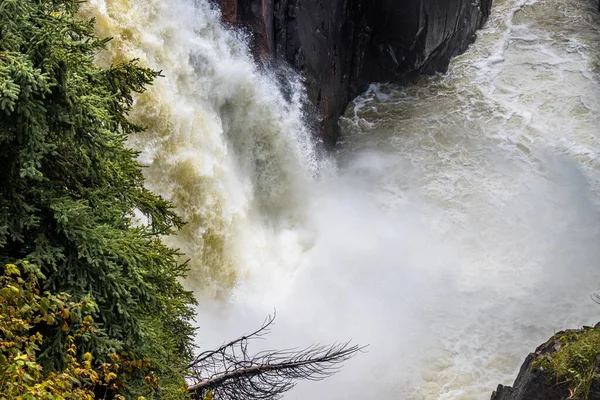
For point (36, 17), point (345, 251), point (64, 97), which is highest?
point (345, 251)

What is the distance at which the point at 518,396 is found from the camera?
8.50 meters

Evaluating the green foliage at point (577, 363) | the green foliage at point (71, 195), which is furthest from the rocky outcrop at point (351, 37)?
the green foliage at point (577, 363)

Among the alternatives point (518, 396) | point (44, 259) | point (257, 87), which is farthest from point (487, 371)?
point (44, 259)

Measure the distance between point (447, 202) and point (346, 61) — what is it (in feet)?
17.3

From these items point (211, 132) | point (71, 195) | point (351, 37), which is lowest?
point (71, 195)

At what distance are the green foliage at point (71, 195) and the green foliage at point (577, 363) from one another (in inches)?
185

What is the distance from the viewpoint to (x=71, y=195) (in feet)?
19.0

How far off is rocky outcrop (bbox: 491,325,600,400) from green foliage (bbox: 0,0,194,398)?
4.68 meters

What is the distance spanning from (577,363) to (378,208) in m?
8.21

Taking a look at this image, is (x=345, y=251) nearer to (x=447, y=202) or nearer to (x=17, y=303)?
(x=447, y=202)

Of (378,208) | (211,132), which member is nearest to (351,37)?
(378,208)

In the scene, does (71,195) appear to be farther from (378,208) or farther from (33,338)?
(378,208)

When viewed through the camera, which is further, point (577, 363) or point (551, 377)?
point (551, 377)

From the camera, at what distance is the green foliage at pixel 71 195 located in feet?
15.8
